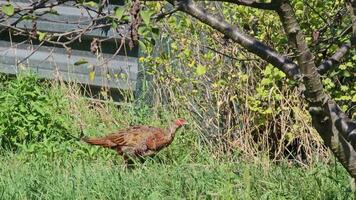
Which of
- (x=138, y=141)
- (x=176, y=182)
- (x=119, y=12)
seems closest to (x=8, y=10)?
(x=119, y=12)

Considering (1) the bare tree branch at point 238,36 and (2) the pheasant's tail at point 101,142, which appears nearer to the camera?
(1) the bare tree branch at point 238,36

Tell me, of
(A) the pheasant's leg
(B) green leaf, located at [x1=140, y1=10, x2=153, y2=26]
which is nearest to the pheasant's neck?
(A) the pheasant's leg

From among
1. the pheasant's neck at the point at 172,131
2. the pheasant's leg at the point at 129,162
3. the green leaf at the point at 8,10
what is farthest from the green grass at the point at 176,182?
the green leaf at the point at 8,10

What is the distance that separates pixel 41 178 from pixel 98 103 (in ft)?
8.18

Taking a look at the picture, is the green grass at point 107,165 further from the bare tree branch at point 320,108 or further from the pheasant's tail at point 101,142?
the bare tree branch at point 320,108

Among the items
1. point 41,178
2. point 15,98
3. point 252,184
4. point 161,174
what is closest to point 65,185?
point 41,178

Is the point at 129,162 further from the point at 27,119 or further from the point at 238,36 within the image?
the point at 238,36

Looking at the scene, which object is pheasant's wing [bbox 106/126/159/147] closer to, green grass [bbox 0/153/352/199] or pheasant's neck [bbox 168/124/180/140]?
pheasant's neck [bbox 168/124/180/140]

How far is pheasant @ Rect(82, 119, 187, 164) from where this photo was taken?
21.0 ft

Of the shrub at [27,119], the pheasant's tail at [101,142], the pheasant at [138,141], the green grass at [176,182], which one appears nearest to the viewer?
the green grass at [176,182]

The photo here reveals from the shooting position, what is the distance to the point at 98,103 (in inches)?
321

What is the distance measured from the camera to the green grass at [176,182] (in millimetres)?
5246

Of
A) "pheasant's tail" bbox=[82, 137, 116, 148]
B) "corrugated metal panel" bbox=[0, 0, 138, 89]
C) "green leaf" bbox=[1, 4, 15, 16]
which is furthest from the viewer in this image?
"corrugated metal panel" bbox=[0, 0, 138, 89]

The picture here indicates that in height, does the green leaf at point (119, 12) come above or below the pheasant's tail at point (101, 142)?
above
